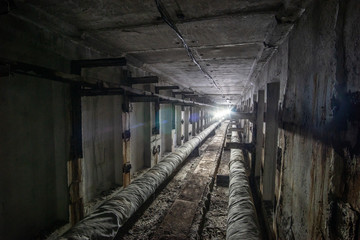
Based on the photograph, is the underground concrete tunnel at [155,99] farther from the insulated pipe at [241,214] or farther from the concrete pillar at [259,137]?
the concrete pillar at [259,137]

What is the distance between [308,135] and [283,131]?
2.84ft

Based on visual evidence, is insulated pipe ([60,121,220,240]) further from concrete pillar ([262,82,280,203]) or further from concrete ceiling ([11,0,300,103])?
concrete ceiling ([11,0,300,103])

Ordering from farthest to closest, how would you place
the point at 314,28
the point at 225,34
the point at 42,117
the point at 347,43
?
the point at 225,34 < the point at 42,117 < the point at 314,28 < the point at 347,43

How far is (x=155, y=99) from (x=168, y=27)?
1.87m

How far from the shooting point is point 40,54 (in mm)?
2398

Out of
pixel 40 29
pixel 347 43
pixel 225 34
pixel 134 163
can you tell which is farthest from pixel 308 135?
pixel 134 163

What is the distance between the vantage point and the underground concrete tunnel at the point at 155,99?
1.22 m

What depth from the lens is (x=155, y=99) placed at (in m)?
4.17

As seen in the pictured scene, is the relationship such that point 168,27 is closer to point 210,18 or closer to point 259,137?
point 210,18

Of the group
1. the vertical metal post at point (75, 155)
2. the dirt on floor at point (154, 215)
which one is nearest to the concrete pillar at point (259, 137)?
the dirt on floor at point (154, 215)

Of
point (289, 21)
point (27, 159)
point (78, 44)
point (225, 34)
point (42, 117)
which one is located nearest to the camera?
point (289, 21)

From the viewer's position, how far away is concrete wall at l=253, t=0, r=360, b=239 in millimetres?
1030

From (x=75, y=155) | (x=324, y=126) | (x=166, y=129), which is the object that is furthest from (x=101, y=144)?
(x=166, y=129)

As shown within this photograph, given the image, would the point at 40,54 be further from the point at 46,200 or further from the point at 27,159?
the point at 46,200
